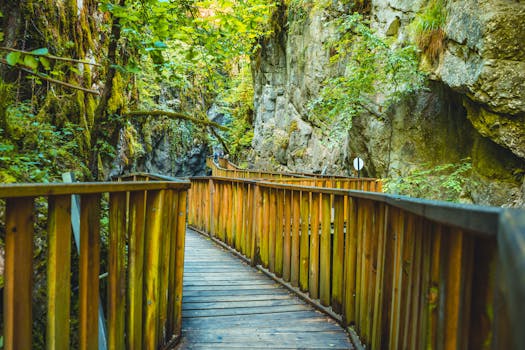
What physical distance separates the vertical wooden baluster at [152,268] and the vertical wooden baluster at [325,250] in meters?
1.76

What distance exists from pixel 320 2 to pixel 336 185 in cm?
1088

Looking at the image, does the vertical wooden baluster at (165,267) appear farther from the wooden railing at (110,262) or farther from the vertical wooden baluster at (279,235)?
the vertical wooden baluster at (279,235)

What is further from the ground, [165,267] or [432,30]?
[432,30]

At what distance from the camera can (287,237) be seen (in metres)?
4.52

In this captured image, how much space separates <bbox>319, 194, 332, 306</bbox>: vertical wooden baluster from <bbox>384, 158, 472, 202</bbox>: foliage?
7.28 metres

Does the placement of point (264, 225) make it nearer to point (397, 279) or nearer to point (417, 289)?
point (397, 279)

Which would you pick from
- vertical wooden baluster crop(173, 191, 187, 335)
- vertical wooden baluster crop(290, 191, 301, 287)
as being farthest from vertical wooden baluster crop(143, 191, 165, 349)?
vertical wooden baluster crop(290, 191, 301, 287)

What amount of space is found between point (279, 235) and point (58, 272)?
125 inches

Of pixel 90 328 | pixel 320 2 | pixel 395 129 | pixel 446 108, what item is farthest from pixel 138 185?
pixel 320 2

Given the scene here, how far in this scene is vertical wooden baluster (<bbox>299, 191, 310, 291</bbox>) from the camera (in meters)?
4.11

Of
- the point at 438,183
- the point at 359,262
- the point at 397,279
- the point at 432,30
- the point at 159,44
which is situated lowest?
the point at 359,262

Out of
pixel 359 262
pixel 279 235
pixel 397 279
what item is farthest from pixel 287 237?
pixel 397 279

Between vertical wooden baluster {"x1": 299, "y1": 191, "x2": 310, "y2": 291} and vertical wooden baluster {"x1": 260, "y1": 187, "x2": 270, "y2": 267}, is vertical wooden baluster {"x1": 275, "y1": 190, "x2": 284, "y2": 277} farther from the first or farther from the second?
vertical wooden baluster {"x1": 299, "y1": 191, "x2": 310, "y2": 291}

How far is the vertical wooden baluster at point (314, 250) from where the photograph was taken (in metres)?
3.96
